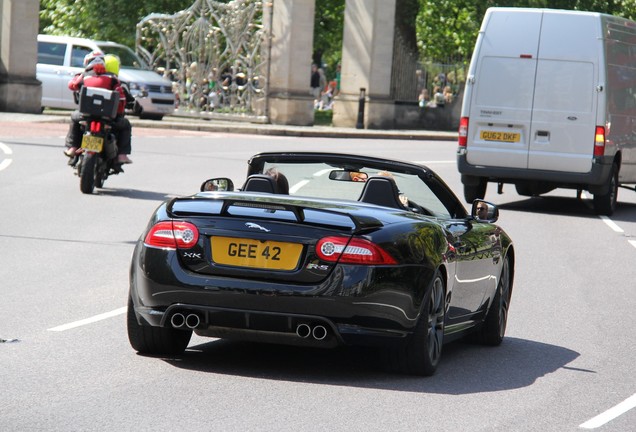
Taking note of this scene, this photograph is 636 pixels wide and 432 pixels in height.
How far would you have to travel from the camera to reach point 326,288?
6.99m

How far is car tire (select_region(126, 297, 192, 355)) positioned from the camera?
7547mm

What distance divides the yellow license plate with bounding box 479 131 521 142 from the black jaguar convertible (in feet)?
41.6

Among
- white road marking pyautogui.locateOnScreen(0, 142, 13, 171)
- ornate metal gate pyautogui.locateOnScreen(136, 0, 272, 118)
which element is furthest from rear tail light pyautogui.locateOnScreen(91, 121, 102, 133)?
ornate metal gate pyautogui.locateOnScreen(136, 0, 272, 118)

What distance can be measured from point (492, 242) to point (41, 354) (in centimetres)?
282

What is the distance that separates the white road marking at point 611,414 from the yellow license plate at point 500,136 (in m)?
12.9

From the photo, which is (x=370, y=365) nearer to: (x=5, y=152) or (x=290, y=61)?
(x=5, y=152)

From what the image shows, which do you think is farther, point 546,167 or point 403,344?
point 546,167

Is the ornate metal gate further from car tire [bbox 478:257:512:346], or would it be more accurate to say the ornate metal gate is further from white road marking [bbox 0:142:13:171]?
car tire [bbox 478:257:512:346]

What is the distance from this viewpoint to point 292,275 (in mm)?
7016

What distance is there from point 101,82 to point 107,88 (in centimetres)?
14

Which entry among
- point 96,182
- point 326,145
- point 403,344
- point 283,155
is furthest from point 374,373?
point 326,145

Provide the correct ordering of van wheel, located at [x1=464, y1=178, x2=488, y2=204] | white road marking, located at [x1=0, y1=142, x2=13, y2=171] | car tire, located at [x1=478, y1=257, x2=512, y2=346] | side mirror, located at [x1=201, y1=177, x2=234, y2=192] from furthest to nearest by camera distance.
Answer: white road marking, located at [x1=0, y1=142, x2=13, y2=171] → van wheel, located at [x1=464, y1=178, x2=488, y2=204] → car tire, located at [x1=478, y1=257, x2=512, y2=346] → side mirror, located at [x1=201, y1=177, x2=234, y2=192]

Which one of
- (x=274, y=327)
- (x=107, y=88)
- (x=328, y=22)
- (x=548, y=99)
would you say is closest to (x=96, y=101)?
(x=107, y=88)

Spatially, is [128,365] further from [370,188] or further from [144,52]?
[144,52]
